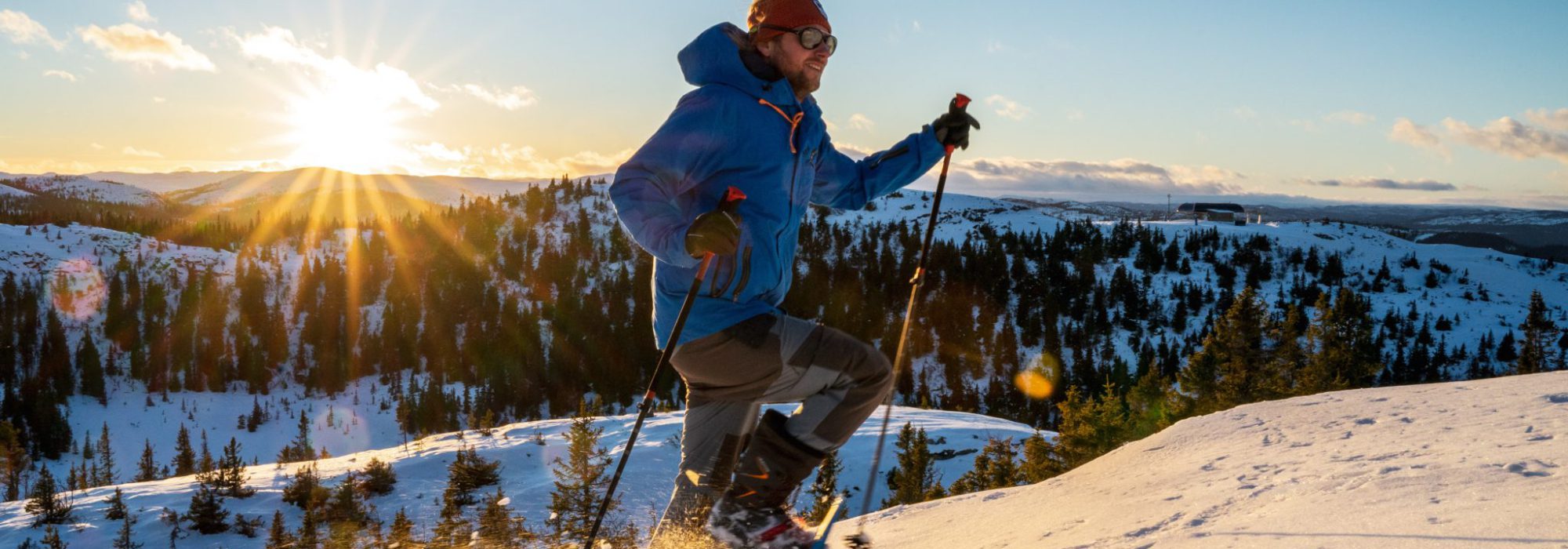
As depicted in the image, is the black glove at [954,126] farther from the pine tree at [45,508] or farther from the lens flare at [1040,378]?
the lens flare at [1040,378]

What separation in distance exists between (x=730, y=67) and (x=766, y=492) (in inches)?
66.4

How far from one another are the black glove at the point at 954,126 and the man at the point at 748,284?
0.87 m

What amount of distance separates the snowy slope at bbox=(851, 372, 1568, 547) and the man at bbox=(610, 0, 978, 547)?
3.61 feet

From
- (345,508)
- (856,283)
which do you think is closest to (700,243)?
(345,508)

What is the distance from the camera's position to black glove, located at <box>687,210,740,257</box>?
2.67m

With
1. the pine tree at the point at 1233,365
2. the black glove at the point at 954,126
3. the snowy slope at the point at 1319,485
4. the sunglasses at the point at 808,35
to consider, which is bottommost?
the pine tree at the point at 1233,365

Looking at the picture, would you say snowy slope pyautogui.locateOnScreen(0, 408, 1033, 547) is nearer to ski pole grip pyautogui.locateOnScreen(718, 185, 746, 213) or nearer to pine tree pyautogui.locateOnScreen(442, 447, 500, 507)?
pine tree pyautogui.locateOnScreen(442, 447, 500, 507)

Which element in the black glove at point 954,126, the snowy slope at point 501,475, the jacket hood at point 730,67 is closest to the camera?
the jacket hood at point 730,67

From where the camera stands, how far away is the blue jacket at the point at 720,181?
287cm

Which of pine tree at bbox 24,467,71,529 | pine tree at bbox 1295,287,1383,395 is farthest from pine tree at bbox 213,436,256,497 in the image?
pine tree at bbox 1295,287,1383,395

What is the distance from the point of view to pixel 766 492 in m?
3.20

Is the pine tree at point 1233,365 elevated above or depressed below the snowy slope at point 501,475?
above

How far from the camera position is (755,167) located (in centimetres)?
305

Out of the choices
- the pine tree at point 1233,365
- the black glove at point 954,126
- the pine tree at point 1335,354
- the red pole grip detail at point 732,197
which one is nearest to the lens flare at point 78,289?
the pine tree at point 1233,365
